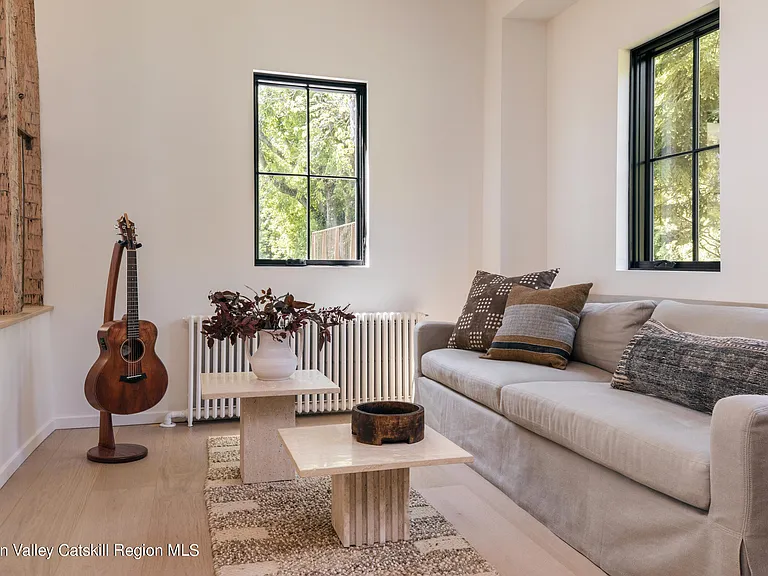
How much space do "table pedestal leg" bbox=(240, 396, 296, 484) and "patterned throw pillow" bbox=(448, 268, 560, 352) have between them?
3.89 ft

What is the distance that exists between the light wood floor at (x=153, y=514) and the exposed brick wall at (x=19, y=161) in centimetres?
92

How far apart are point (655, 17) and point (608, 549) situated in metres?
2.76

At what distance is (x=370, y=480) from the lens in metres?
2.09

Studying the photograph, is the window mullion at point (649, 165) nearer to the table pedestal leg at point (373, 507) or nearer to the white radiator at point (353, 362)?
the white radiator at point (353, 362)

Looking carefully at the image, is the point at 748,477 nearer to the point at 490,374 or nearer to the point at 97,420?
the point at 490,374

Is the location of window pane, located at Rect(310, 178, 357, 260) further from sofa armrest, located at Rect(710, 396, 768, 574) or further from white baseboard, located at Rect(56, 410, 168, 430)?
sofa armrest, located at Rect(710, 396, 768, 574)

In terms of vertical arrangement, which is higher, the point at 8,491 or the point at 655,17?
the point at 655,17

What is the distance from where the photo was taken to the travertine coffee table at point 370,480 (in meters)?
1.97

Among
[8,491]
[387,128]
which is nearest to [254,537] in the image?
[8,491]

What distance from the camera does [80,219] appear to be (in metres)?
3.79

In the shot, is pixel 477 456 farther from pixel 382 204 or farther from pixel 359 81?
pixel 359 81

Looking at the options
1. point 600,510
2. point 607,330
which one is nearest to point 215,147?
point 607,330

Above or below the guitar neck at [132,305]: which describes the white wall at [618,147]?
above

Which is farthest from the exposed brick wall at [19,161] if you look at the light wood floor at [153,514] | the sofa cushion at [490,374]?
the sofa cushion at [490,374]
